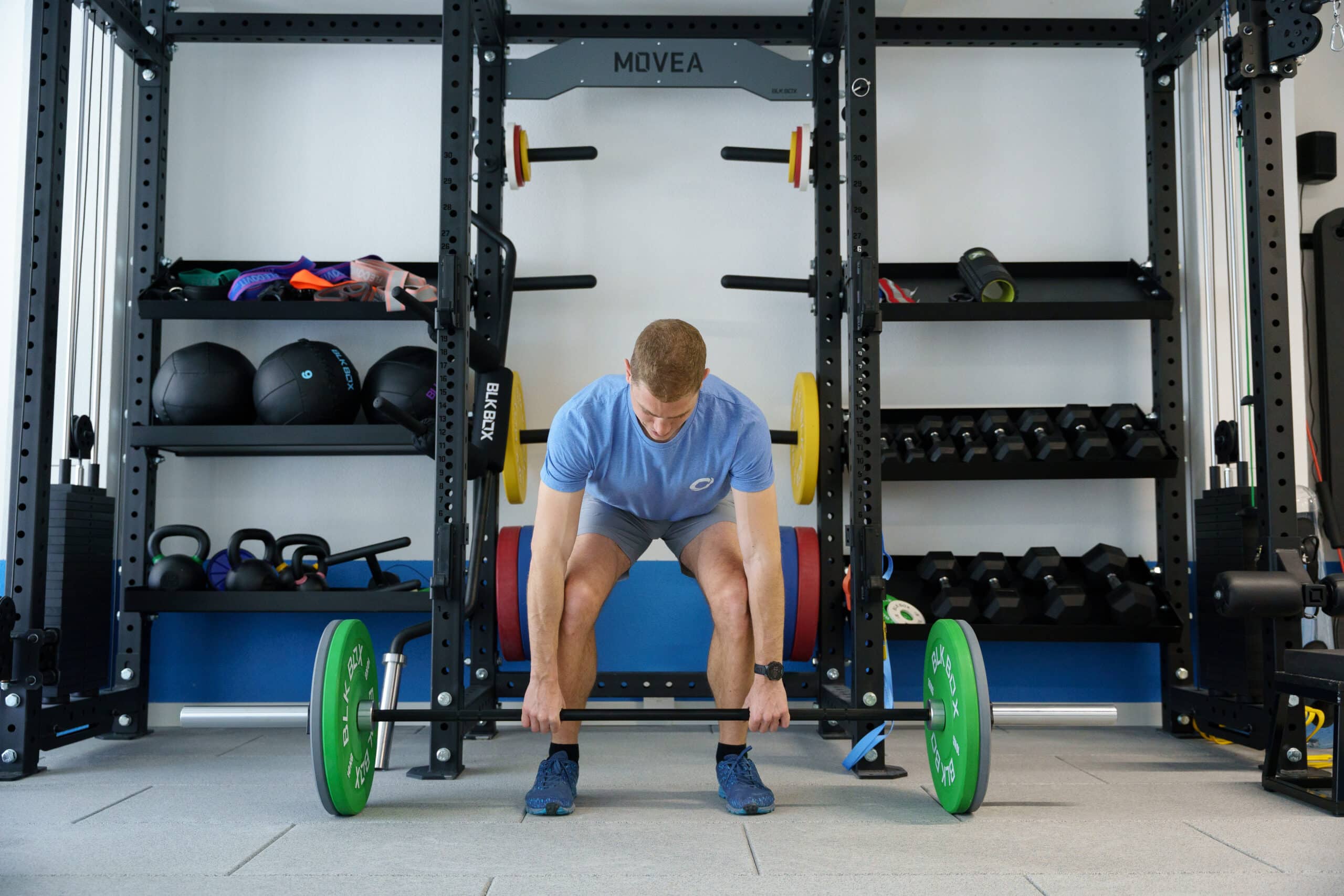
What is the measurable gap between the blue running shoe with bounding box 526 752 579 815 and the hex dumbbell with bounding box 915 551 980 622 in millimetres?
1410

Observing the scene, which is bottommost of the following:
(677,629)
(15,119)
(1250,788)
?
(1250,788)

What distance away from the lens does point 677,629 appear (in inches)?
140

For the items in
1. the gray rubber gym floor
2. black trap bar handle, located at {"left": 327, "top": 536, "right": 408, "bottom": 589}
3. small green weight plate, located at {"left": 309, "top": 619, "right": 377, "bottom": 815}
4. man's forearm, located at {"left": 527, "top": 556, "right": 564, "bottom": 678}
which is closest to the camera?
the gray rubber gym floor

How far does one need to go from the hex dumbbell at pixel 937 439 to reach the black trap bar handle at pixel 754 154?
3.24 ft

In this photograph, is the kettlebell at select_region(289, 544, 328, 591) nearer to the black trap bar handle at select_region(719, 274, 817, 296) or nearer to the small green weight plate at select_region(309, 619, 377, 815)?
the small green weight plate at select_region(309, 619, 377, 815)

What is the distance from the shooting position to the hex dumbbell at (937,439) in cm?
333

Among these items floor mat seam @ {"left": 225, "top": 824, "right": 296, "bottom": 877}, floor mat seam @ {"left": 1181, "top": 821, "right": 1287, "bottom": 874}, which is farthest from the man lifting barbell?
floor mat seam @ {"left": 1181, "top": 821, "right": 1287, "bottom": 874}

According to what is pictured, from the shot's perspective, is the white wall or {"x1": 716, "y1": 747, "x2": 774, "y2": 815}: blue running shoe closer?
{"x1": 716, "y1": 747, "x2": 774, "y2": 815}: blue running shoe

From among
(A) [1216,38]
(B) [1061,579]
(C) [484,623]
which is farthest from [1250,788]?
(A) [1216,38]

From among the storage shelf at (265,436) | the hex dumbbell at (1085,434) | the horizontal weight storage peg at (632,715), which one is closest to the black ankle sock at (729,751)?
the horizontal weight storage peg at (632,715)

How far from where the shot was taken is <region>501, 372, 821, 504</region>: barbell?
3.18m

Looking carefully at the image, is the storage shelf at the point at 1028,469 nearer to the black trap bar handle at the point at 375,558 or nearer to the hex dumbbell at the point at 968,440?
the hex dumbbell at the point at 968,440

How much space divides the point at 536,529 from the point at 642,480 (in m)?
0.29

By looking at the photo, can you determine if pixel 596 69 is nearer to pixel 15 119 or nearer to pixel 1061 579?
pixel 15 119
